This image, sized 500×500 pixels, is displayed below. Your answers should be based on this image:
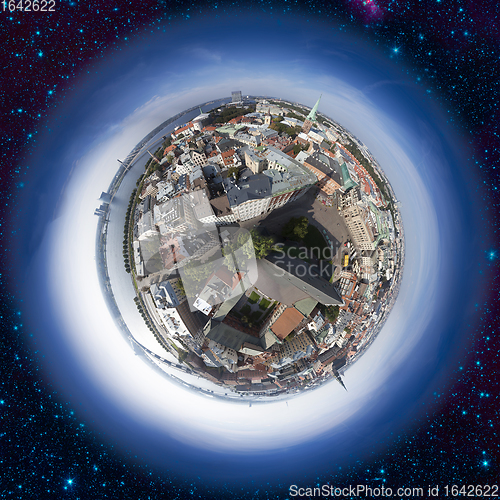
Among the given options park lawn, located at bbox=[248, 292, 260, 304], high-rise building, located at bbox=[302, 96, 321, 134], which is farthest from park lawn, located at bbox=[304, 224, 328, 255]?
high-rise building, located at bbox=[302, 96, 321, 134]

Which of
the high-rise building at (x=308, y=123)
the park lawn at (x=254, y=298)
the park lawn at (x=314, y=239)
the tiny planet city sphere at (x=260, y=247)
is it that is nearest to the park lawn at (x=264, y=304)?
the tiny planet city sphere at (x=260, y=247)

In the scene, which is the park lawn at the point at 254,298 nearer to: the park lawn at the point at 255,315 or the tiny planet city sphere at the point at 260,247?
the tiny planet city sphere at the point at 260,247

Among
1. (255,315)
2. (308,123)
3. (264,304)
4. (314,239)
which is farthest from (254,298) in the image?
(308,123)

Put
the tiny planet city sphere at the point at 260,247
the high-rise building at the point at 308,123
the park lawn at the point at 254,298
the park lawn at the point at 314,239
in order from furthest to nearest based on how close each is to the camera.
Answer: the high-rise building at the point at 308,123
the park lawn at the point at 314,239
the park lawn at the point at 254,298
the tiny planet city sphere at the point at 260,247

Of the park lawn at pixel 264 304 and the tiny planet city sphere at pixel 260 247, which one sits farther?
the park lawn at pixel 264 304

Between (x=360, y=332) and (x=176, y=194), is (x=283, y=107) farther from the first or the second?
(x=360, y=332)

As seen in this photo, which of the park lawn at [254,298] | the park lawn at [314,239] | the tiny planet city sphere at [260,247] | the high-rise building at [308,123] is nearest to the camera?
the tiny planet city sphere at [260,247]
